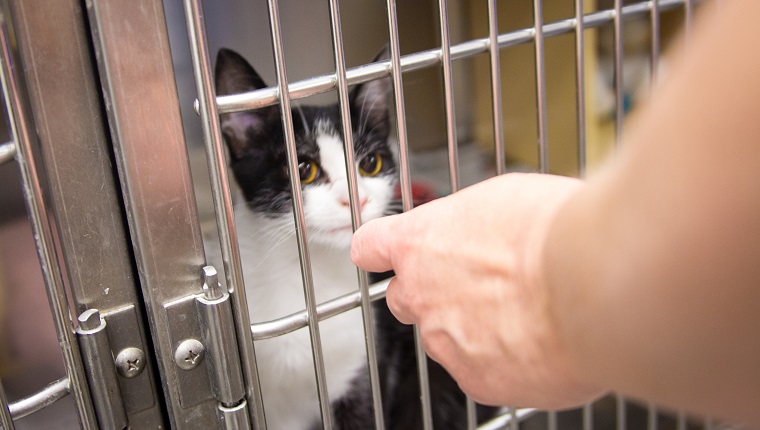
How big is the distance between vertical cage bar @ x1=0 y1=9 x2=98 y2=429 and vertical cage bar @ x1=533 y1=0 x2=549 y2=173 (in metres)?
0.42

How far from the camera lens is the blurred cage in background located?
0.43 metres

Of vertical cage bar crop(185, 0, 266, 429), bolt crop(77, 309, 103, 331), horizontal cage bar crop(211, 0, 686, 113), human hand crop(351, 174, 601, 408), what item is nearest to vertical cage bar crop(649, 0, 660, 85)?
horizontal cage bar crop(211, 0, 686, 113)

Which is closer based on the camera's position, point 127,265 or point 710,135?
point 710,135

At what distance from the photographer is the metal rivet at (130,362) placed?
49 centimetres

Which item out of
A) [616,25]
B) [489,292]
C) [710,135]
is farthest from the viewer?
[616,25]

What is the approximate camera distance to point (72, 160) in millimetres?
446

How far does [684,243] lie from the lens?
25cm

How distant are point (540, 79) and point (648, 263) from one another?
37 cm

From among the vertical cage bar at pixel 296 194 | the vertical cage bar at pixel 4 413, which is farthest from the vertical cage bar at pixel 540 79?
the vertical cage bar at pixel 4 413

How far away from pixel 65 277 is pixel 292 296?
11.6 inches

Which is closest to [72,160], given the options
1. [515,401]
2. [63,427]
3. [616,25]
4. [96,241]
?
[96,241]

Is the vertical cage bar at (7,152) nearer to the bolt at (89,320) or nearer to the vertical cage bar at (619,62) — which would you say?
the bolt at (89,320)

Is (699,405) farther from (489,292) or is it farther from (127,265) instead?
(127,265)

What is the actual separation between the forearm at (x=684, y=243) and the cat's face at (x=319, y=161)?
438 millimetres
